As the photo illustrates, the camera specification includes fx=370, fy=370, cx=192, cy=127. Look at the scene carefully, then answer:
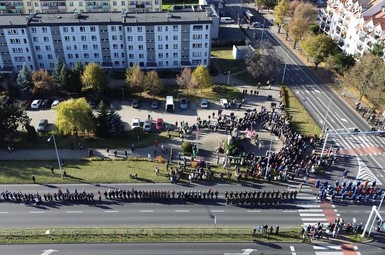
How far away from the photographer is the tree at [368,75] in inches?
2482

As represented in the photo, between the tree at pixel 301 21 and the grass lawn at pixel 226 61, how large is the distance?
51.7 ft

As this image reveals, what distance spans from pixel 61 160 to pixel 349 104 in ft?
170

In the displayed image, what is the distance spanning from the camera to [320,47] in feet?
257

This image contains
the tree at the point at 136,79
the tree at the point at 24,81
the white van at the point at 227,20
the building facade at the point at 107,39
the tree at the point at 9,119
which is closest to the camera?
the tree at the point at 9,119

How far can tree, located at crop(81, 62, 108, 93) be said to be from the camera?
218 feet

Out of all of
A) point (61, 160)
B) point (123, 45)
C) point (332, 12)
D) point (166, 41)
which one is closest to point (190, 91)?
point (166, 41)

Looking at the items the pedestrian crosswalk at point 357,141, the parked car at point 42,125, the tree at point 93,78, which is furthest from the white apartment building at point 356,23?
the parked car at point 42,125

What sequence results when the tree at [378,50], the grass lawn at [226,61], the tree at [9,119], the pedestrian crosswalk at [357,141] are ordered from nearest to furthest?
the tree at [9,119] < the pedestrian crosswalk at [357,141] < the tree at [378,50] < the grass lawn at [226,61]

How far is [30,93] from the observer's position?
225ft

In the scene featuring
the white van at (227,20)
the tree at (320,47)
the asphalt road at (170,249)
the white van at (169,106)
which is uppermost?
the tree at (320,47)

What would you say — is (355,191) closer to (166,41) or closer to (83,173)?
(83,173)

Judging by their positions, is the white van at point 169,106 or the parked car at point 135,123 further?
the white van at point 169,106

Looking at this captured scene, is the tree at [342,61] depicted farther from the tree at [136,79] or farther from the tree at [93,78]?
the tree at [93,78]

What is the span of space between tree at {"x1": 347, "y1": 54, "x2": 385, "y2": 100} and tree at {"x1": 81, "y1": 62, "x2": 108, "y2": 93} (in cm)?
4550
